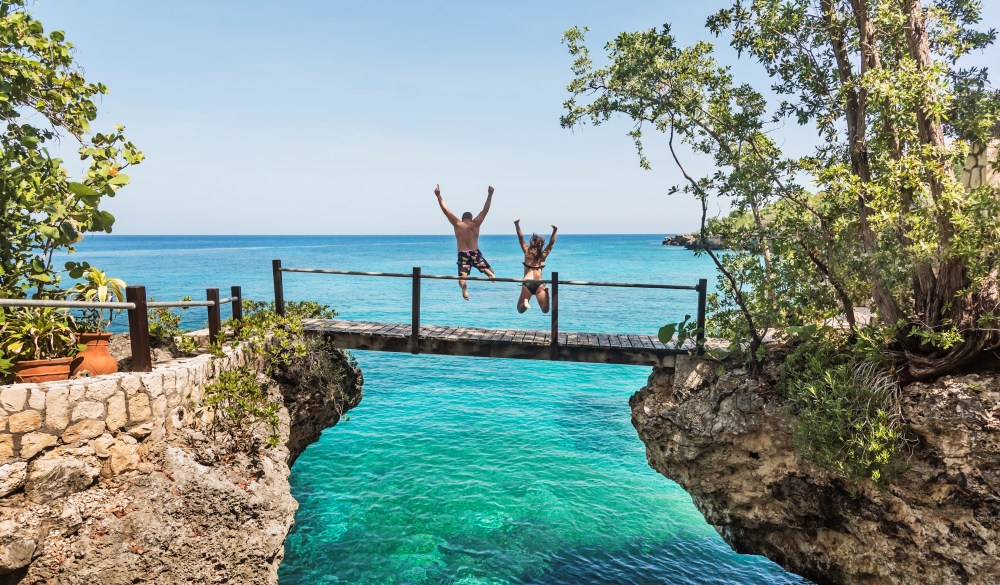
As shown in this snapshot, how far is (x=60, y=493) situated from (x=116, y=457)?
473 mm

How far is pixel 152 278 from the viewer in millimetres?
47938

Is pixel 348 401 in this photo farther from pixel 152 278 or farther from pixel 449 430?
pixel 152 278

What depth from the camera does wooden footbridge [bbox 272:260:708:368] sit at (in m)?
8.20

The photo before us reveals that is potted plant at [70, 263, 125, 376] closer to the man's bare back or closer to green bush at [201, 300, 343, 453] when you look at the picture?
green bush at [201, 300, 343, 453]

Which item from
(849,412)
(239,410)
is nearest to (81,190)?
(239,410)

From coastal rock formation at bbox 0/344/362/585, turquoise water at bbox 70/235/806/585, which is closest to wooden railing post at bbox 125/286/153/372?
coastal rock formation at bbox 0/344/362/585

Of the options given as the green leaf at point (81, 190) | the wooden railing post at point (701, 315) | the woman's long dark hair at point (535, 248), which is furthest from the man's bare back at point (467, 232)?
the green leaf at point (81, 190)

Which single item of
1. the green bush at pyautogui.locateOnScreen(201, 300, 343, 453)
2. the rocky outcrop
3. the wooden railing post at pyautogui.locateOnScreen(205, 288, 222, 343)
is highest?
the wooden railing post at pyautogui.locateOnScreen(205, 288, 222, 343)

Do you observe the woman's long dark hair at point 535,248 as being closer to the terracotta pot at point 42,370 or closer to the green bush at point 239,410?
the green bush at point 239,410

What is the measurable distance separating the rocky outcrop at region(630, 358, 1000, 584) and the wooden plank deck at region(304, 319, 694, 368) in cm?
46

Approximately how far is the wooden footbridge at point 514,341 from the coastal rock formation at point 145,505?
2.97m

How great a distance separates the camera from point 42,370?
16.5 feet

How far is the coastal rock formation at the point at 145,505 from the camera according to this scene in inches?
183

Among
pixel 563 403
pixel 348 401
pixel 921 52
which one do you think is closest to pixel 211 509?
pixel 348 401
